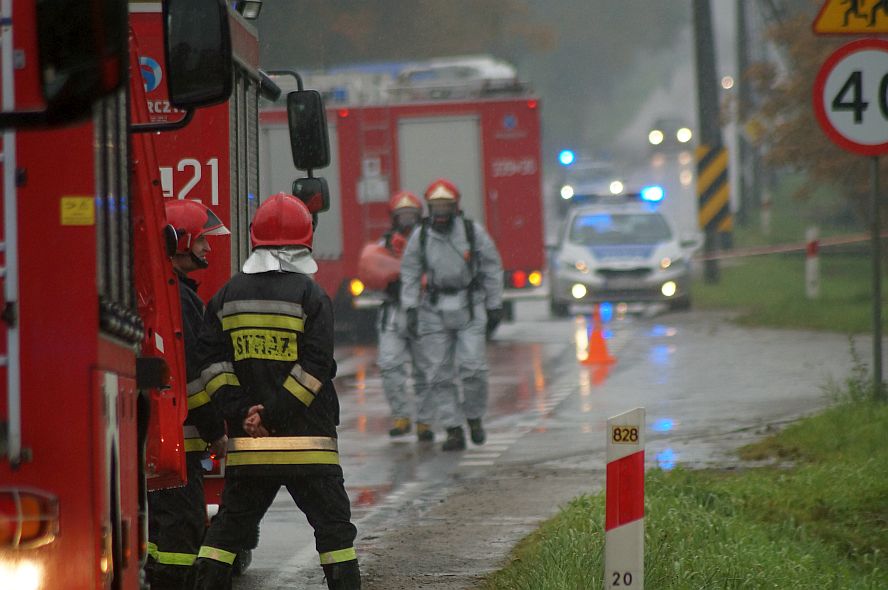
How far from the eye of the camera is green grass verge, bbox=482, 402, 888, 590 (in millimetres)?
7172

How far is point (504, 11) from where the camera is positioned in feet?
213

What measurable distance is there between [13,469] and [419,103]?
20.2 metres

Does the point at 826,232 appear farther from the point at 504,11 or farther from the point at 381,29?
the point at 504,11

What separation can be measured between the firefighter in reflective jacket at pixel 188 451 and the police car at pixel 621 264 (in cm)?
1725

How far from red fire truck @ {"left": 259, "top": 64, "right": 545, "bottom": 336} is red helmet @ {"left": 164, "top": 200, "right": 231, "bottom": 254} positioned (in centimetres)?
1574

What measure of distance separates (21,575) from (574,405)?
11556 mm

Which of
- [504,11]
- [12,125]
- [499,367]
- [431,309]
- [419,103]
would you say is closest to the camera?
[12,125]

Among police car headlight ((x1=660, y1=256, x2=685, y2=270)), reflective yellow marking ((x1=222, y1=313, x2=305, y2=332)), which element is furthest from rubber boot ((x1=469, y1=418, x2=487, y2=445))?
police car headlight ((x1=660, y1=256, x2=685, y2=270))

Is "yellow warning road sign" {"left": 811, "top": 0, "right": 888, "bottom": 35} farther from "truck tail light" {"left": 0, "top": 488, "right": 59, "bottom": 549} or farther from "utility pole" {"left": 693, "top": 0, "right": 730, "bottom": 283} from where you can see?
"utility pole" {"left": 693, "top": 0, "right": 730, "bottom": 283}

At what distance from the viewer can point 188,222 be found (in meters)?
7.30

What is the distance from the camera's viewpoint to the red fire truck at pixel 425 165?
23297 mm

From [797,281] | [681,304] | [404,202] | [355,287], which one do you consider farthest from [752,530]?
[797,281]

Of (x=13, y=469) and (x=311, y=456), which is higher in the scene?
(x=13, y=469)

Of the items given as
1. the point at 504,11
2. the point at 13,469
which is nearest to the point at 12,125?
the point at 13,469
